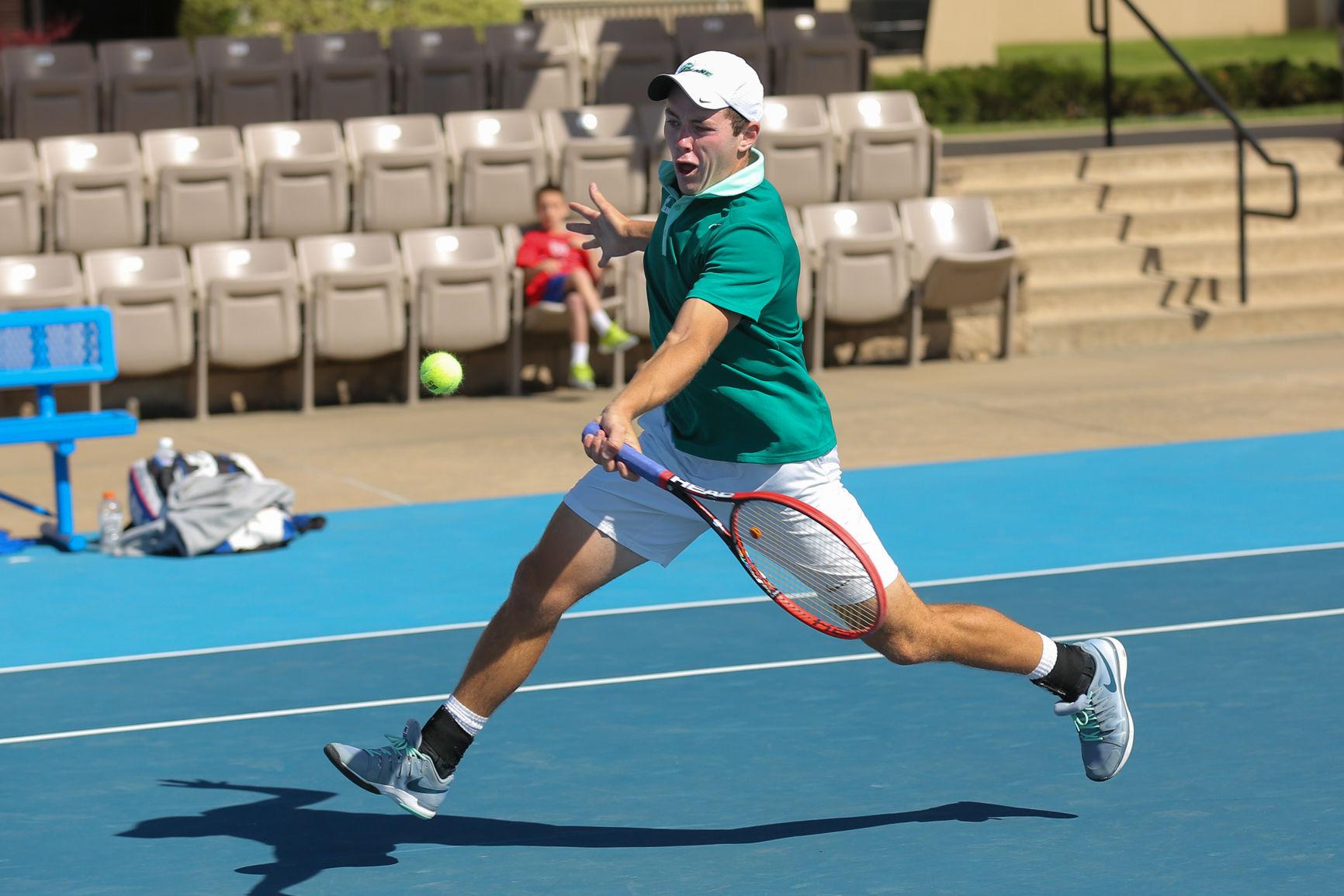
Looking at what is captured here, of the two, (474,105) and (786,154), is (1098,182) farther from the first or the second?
(474,105)

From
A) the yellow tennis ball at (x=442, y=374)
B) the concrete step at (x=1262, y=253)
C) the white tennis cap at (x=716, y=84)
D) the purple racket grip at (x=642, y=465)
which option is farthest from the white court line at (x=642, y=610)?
the concrete step at (x=1262, y=253)

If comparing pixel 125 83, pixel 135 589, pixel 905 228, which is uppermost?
pixel 125 83

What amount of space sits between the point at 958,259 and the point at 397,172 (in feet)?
12.9

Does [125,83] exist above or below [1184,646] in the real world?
above

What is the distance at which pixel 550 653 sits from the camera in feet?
24.3

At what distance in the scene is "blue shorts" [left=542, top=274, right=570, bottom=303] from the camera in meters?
13.7

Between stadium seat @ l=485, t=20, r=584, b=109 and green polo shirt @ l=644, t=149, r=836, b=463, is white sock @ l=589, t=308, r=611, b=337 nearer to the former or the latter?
stadium seat @ l=485, t=20, r=584, b=109

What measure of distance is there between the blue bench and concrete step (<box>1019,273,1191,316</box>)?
785 centimetres

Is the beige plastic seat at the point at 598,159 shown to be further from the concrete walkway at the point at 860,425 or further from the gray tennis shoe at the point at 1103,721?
the gray tennis shoe at the point at 1103,721

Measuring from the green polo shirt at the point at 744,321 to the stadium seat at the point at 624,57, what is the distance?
11.2m

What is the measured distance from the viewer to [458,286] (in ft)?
44.8

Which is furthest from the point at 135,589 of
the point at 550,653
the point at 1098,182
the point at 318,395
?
the point at 1098,182

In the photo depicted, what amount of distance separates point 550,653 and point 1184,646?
2216mm

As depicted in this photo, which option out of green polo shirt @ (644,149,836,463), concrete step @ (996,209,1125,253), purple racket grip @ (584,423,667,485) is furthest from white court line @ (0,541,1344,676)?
concrete step @ (996,209,1125,253)
